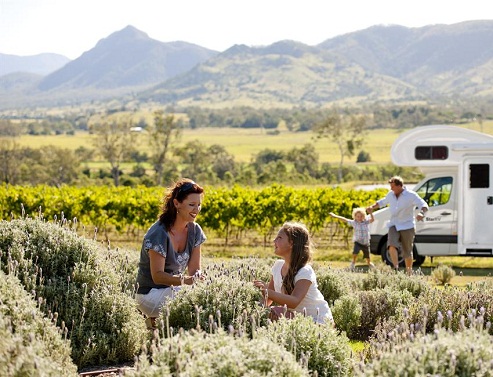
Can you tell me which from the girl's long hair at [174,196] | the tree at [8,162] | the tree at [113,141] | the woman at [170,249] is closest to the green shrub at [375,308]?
the woman at [170,249]

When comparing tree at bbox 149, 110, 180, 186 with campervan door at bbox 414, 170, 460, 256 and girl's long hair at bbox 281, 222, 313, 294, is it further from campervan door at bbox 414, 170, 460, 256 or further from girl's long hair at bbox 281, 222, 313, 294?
girl's long hair at bbox 281, 222, 313, 294

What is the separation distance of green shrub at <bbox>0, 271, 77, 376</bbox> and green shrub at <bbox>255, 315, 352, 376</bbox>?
3.99 feet

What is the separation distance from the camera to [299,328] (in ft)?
16.3

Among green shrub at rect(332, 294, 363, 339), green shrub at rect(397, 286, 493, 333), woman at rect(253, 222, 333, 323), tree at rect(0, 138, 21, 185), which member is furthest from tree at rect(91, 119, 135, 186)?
woman at rect(253, 222, 333, 323)

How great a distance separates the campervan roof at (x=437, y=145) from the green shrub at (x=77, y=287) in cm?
986

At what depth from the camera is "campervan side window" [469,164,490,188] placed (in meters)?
14.4

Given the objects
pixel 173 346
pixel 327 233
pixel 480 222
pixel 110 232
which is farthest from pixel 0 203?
pixel 173 346

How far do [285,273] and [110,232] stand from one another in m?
16.3

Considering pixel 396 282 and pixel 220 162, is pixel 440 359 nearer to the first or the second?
pixel 396 282

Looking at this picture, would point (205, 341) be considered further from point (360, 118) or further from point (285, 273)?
point (360, 118)

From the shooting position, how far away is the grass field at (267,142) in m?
88.0

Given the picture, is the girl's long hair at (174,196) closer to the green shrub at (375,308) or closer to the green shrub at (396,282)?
the green shrub at (375,308)

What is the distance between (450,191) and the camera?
590 inches

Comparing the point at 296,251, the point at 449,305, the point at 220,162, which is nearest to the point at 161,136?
the point at 220,162
